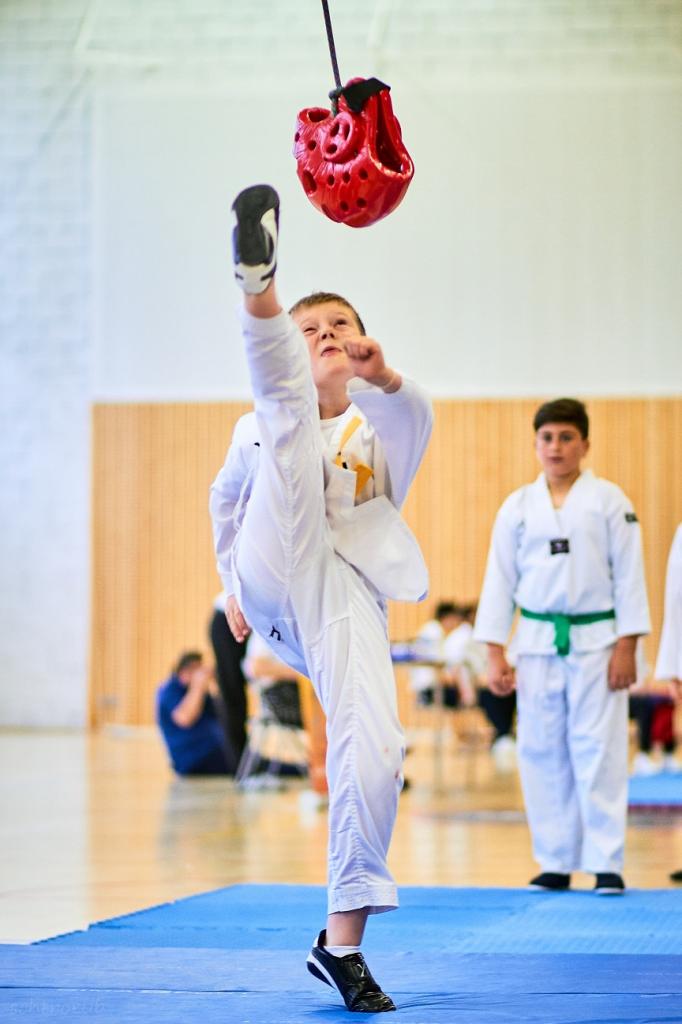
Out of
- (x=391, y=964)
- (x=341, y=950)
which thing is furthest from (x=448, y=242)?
(x=341, y=950)

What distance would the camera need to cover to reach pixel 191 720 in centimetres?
963

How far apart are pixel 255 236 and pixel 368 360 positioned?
0.36 meters

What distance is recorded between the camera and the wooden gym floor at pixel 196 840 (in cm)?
509

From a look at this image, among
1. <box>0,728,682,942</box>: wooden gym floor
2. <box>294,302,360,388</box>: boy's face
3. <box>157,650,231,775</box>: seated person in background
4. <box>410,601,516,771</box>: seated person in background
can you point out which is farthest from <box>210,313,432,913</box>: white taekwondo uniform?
<box>410,601,516,771</box>: seated person in background

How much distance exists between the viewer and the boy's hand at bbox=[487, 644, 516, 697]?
521 centimetres

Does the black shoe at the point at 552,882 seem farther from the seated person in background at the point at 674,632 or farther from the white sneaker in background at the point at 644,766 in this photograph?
the white sneaker in background at the point at 644,766

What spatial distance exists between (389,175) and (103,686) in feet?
40.6

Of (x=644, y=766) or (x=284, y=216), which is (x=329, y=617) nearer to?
(x=644, y=766)

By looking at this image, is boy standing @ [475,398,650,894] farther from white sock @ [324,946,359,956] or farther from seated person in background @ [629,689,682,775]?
seated person in background @ [629,689,682,775]

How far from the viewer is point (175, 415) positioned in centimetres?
1477

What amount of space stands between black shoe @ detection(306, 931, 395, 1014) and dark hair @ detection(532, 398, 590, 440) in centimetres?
A: 272

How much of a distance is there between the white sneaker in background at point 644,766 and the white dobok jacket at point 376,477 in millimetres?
6751

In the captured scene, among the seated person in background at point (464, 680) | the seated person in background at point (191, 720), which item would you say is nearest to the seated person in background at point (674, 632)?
the seated person in background at point (191, 720)

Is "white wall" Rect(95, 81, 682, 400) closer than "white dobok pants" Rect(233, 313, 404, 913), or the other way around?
"white dobok pants" Rect(233, 313, 404, 913)
